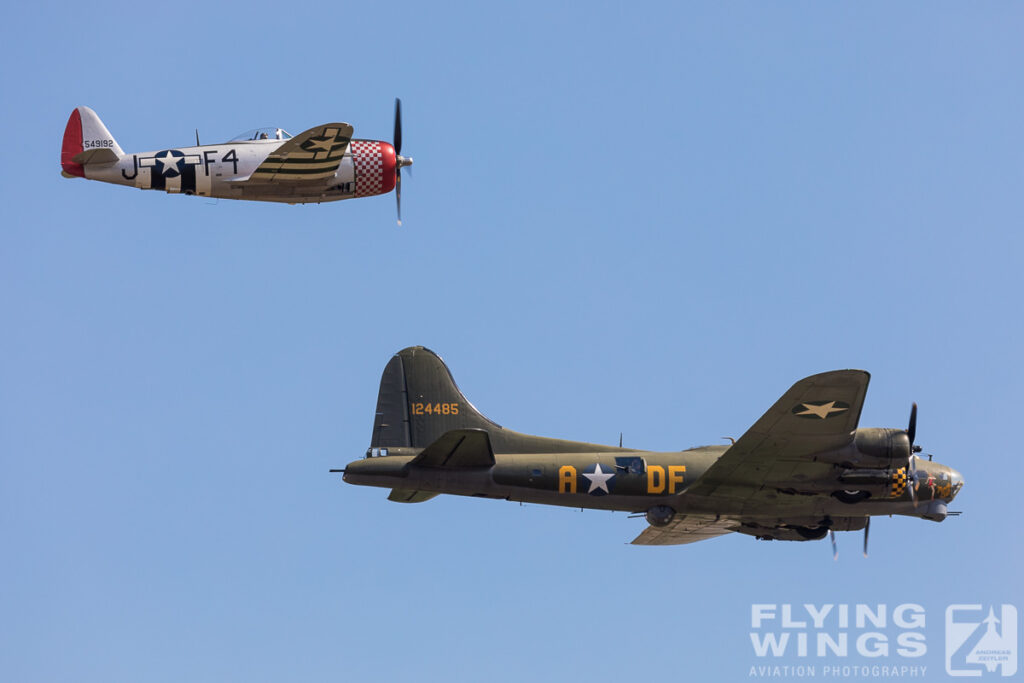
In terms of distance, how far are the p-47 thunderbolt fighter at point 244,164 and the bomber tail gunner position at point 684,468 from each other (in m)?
6.42

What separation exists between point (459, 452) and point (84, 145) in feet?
51.9

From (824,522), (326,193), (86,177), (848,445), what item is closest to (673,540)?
(824,522)

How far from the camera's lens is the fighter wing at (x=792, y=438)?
35938 millimetres

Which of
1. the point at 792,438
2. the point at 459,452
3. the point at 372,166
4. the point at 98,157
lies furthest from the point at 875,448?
the point at 98,157

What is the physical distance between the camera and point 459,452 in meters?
39.3

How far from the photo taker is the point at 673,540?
1810 inches

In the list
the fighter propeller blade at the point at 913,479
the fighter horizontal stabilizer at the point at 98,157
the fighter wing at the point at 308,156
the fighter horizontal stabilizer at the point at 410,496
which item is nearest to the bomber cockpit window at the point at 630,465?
the fighter horizontal stabilizer at the point at 410,496

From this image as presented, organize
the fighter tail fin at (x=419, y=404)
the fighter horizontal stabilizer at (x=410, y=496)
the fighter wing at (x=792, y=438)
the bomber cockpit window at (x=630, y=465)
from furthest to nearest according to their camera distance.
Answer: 1. the fighter tail fin at (x=419, y=404)
2. the fighter horizontal stabilizer at (x=410, y=496)
3. the bomber cockpit window at (x=630, y=465)
4. the fighter wing at (x=792, y=438)

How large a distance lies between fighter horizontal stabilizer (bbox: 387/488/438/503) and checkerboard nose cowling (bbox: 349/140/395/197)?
34.3ft

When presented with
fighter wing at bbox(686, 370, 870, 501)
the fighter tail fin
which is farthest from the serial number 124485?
fighter wing at bbox(686, 370, 870, 501)

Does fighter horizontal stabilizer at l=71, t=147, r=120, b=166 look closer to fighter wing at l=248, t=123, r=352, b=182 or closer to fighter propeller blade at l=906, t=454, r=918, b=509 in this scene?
fighter wing at l=248, t=123, r=352, b=182

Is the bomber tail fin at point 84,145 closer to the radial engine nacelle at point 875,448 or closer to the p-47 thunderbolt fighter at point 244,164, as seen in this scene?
the p-47 thunderbolt fighter at point 244,164

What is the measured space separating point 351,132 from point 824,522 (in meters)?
18.4

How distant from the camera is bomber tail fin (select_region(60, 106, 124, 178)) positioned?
44.4m
